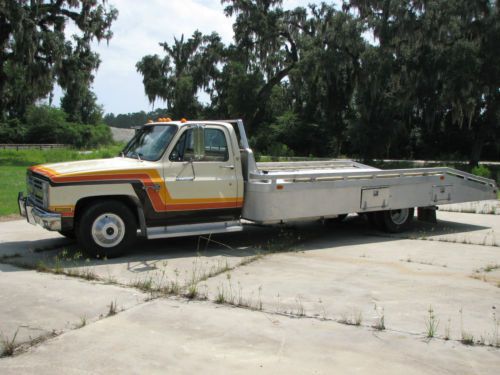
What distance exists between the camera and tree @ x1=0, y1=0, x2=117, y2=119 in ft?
88.3

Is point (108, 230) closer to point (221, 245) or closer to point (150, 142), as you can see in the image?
point (150, 142)

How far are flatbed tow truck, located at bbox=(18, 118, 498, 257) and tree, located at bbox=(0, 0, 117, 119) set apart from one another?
70.4 feet

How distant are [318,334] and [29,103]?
31.8 m

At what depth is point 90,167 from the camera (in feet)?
25.1

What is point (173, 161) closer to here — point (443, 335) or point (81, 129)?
point (443, 335)

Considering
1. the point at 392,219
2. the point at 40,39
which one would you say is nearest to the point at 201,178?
the point at 392,219

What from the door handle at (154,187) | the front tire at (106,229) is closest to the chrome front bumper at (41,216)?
the front tire at (106,229)

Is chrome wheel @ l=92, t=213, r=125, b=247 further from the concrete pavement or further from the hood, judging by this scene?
the hood

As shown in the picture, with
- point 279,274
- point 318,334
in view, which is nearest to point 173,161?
point 279,274

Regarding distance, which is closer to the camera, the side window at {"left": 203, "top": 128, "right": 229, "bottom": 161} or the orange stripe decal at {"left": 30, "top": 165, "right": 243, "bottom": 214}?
the orange stripe decal at {"left": 30, "top": 165, "right": 243, "bottom": 214}

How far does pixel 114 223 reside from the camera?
7613mm

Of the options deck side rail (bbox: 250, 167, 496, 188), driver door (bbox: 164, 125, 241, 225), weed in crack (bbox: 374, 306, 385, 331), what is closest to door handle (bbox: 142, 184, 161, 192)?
driver door (bbox: 164, 125, 241, 225)

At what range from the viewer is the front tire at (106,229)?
7.43 metres

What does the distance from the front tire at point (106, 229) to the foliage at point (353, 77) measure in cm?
2169
